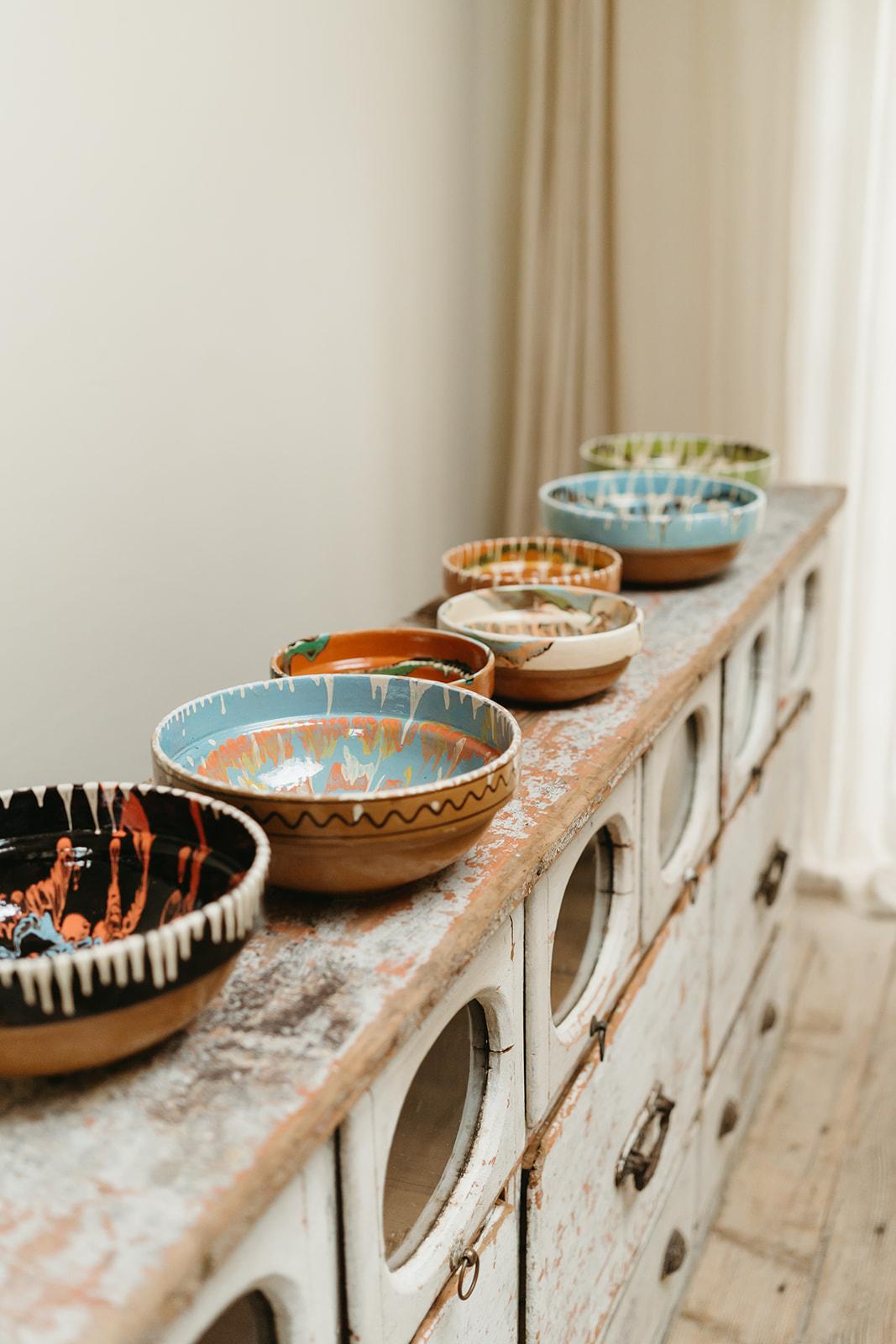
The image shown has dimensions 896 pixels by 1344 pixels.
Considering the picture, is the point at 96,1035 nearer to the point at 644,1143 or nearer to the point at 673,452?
the point at 644,1143

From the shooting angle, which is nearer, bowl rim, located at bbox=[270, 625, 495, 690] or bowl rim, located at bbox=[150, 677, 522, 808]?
bowl rim, located at bbox=[150, 677, 522, 808]

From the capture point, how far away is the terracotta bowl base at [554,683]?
107 cm

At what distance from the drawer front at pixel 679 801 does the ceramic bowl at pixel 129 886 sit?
21.3 inches

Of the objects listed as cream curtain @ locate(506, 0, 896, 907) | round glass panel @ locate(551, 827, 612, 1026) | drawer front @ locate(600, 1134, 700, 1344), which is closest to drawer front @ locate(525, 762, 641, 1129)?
round glass panel @ locate(551, 827, 612, 1026)

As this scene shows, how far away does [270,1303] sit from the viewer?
633 mm

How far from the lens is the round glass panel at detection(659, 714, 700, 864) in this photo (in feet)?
4.23

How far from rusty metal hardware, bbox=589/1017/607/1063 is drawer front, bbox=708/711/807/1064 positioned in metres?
0.46

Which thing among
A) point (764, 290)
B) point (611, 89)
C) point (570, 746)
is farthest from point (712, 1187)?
point (611, 89)

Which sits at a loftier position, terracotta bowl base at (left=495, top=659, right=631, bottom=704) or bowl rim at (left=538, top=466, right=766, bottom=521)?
bowl rim at (left=538, top=466, right=766, bottom=521)

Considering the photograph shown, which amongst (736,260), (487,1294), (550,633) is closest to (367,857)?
(487,1294)

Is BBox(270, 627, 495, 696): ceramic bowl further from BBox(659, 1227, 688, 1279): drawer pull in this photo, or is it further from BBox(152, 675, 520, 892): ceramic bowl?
BBox(659, 1227, 688, 1279): drawer pull

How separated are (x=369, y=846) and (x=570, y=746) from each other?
12.3 inches

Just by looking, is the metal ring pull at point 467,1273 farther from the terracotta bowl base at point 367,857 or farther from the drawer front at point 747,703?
the drawer front at point 747,703

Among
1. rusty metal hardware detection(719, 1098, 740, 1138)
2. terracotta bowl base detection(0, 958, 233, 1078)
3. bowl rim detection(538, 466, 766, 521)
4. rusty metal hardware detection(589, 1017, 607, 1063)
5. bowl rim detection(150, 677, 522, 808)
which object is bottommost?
rusty metal hardware detection(719, 1098, 740, 1138)
